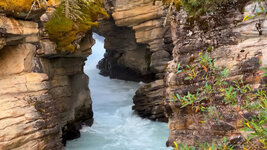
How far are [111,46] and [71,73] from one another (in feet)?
29.4

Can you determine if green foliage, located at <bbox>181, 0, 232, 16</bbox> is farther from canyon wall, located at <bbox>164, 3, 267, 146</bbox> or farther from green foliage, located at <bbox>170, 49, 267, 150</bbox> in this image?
green foliage, located at <bbox>170, 49, 267, 150</bbox>

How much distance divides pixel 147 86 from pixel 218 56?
10671 millimetres

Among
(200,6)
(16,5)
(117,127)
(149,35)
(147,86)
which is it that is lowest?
(117,127)

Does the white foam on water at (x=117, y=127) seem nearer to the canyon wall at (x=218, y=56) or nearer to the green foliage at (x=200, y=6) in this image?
the canyon wall at (x=218, y=56)

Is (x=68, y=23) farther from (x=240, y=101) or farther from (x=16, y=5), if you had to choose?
(x=240, y=101)

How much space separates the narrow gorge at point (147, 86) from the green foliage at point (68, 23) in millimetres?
54

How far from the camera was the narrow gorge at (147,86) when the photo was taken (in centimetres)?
332

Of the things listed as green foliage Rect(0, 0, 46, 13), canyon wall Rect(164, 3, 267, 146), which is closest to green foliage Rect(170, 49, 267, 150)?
canyon wall Rect(164, 3, 267, 146)

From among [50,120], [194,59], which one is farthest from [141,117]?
[194,59]

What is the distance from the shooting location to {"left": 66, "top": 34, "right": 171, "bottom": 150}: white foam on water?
1043 cm

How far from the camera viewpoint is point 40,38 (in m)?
8.66

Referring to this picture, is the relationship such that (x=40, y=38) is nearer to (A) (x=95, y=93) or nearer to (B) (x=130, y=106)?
(B) (x=130, y=106)

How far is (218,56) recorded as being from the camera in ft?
12.2

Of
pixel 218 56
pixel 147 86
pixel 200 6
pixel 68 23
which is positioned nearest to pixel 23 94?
pixel 68 23
